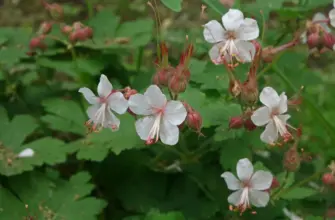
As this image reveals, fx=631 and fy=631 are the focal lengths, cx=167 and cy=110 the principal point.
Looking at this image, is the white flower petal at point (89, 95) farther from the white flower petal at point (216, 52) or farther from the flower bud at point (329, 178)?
the flower bud at point (329, 178)

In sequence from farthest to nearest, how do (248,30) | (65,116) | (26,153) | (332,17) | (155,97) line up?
(65,116) → (26,153) → (332,17) → (248,30) → (155,97)

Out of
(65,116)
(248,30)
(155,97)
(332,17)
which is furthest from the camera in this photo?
(65,116)

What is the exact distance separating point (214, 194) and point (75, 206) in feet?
1.07

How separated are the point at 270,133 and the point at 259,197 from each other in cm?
13

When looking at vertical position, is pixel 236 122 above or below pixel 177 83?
below

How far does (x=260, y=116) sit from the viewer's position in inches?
46.4

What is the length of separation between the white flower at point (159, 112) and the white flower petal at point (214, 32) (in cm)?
19

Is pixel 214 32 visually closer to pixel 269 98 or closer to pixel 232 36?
pixel 232 36

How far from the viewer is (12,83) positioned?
5.79ft

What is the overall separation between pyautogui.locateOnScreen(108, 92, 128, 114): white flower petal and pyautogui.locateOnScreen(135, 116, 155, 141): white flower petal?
4cm

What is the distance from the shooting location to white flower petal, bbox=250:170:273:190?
1.22 meters

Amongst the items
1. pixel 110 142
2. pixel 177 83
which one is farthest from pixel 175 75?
pixel 110 142

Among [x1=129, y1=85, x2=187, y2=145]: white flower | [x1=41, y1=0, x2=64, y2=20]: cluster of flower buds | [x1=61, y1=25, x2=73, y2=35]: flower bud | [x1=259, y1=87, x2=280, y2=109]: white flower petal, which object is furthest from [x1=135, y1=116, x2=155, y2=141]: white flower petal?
[x1=41, y1=0, x2=64, y2=20]: cluster of flower buds

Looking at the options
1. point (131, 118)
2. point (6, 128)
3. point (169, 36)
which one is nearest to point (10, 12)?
point (169, 36)
